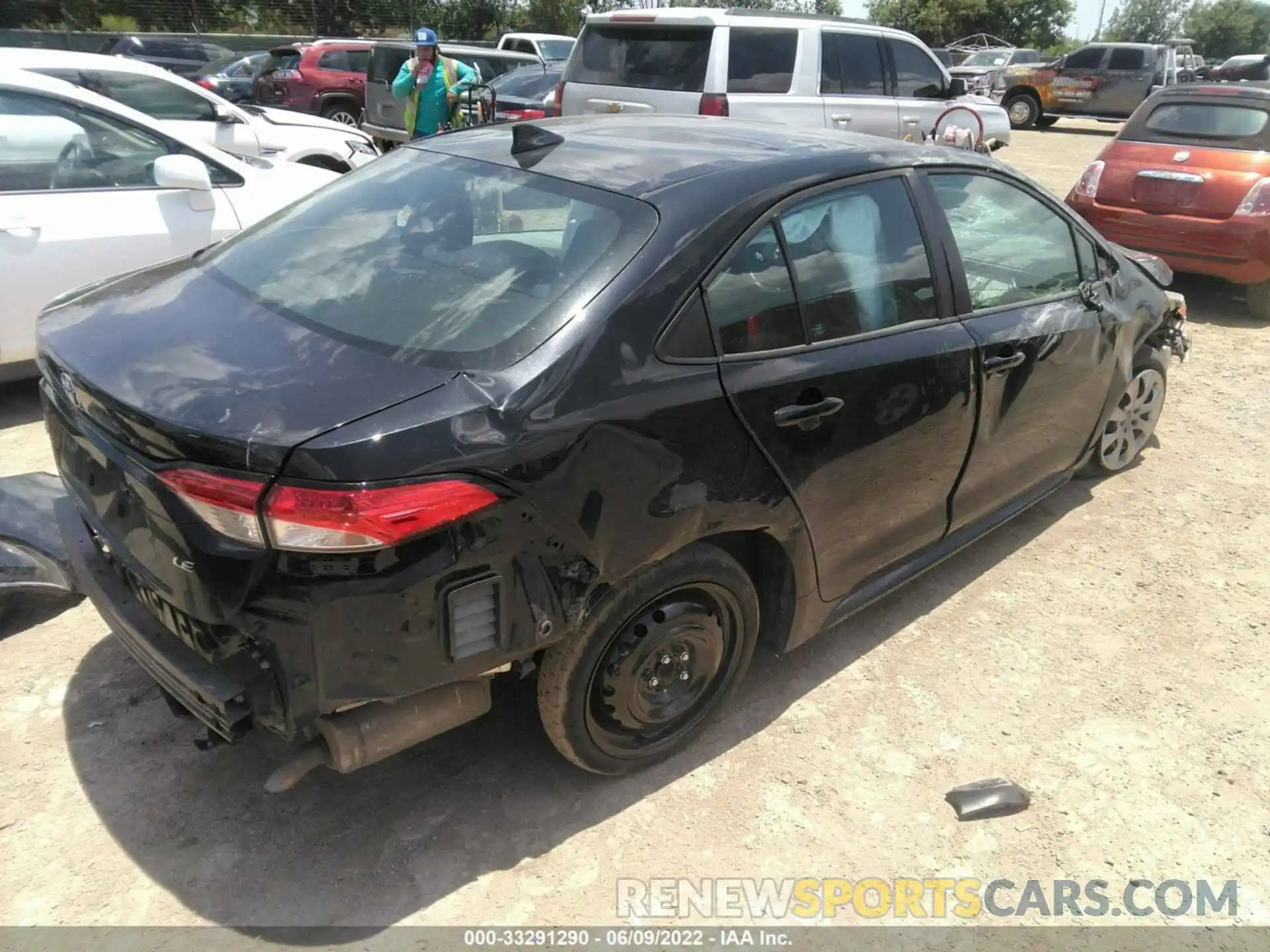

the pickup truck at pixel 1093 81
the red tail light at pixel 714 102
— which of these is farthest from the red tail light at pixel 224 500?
the pickup truck at pixel 1093 81

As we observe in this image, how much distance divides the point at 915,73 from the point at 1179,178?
118 inches

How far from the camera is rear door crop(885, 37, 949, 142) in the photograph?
9172 mm

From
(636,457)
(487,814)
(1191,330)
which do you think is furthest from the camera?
(1191,330)

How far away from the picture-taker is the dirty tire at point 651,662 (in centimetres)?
239

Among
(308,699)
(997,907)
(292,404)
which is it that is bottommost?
(997,907)

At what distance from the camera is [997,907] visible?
2443 mm

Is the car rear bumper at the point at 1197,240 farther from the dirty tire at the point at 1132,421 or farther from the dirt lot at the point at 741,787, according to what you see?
the dirt lot at the point at 741,787

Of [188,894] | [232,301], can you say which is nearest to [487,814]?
[188,894]

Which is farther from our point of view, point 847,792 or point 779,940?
point 847,792

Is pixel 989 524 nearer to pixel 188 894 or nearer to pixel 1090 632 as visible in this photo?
pixel 1090 632

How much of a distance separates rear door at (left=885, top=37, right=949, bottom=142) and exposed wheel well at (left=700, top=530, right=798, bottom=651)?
7583 millimetres

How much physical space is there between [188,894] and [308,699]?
2.32ft

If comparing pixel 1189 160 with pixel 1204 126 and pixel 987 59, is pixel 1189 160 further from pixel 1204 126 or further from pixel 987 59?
pixel 987 59

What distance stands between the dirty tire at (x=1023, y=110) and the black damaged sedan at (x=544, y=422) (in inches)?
857
